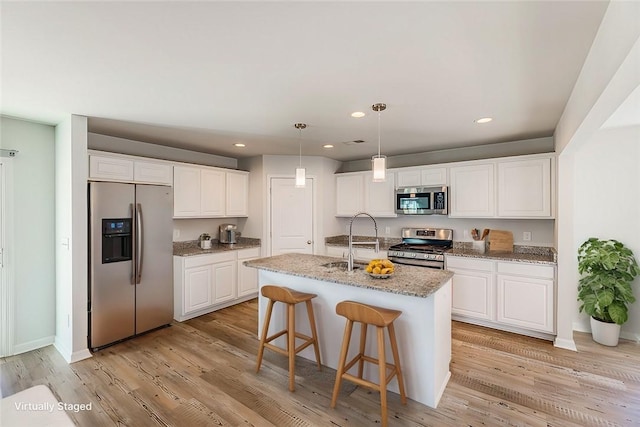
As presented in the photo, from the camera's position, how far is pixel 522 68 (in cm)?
200

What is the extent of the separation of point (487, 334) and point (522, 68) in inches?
117

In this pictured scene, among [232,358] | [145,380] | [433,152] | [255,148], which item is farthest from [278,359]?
[433,152]

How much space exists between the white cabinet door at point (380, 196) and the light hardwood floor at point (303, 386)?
215 cm

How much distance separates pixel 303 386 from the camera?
8.37 feet

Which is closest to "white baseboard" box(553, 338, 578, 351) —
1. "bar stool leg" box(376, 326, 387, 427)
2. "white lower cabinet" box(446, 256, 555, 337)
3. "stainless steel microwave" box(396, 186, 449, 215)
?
"white lower cabinet" box(446, 256, 555, 337)

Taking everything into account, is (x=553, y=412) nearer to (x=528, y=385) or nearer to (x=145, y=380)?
(x=528, y=385)

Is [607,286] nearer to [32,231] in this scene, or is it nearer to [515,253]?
[515,253]

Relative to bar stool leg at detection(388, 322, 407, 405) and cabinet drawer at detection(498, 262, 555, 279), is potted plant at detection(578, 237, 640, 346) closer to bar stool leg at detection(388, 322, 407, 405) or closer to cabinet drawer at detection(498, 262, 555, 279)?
cabinet drawer at detection(498, 262, 555, 279)

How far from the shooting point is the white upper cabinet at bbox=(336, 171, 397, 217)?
4.89m

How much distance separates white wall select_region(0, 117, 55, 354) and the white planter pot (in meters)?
5.98

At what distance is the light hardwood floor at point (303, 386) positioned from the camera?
217cm

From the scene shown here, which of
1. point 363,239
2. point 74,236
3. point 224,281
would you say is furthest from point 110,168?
point 363,239

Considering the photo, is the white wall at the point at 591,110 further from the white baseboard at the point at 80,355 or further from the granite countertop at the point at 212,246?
the white baseboard at the point at 80,355

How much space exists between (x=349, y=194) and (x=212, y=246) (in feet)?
8.07
